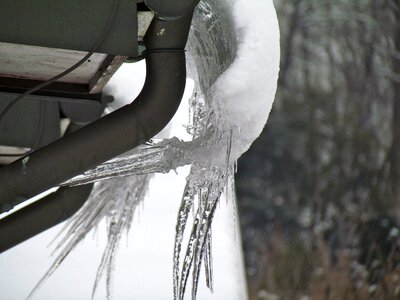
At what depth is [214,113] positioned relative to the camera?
2.18 meters

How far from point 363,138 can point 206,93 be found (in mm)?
7890

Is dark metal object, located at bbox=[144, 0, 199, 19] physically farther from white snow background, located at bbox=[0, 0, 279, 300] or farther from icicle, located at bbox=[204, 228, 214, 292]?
white snow background, located at bbox=[0, 0, 279, 300]

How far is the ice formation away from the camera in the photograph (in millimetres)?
2133

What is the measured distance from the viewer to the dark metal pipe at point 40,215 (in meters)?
2.86

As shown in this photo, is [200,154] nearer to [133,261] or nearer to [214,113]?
[214,113]

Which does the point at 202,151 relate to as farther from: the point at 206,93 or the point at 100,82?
the point at 100,82

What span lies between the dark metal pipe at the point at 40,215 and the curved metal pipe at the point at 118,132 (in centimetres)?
76

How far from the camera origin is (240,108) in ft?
7.02

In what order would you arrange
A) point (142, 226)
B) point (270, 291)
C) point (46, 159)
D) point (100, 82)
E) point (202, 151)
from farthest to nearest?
point (270, 291), point (142, 226), point (100, 82), point (202, 151), point (46, 159)

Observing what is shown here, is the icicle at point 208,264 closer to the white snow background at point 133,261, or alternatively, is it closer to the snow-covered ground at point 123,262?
the white snow background at point 133,261

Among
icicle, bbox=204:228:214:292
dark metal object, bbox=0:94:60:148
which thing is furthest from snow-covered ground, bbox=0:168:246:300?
icicle, bbox=204:228:214:292

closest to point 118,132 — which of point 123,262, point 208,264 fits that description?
point 208,264

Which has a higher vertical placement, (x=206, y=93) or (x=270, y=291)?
(x=270, y=291)

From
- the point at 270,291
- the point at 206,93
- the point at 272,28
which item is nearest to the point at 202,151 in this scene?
the point at 206,93
